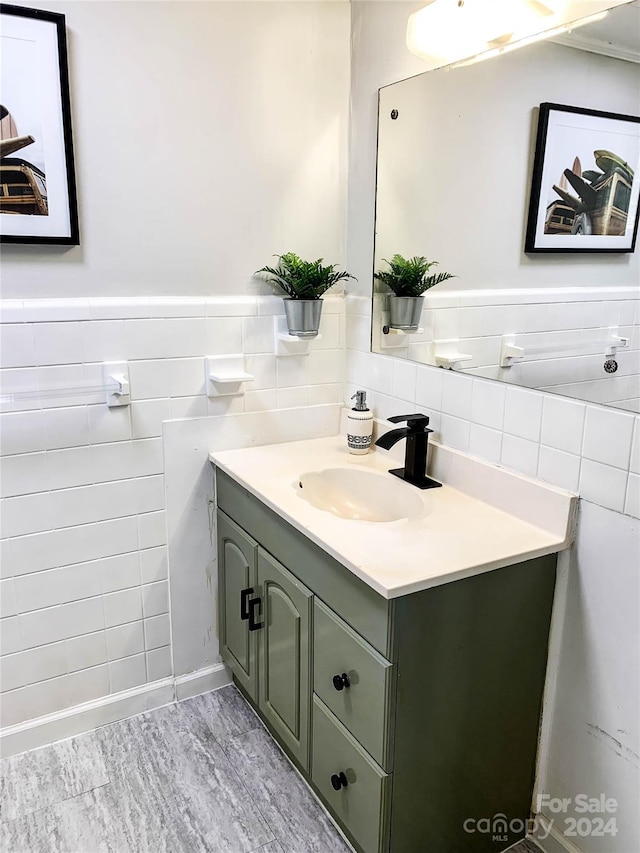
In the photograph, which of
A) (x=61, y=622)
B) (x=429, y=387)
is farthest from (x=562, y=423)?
(x=61, y=622)

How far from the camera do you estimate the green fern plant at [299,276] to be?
1864 mm

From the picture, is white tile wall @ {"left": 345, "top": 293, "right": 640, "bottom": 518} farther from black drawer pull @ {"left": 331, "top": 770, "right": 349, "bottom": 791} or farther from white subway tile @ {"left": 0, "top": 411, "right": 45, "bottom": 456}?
white subway tile @ {"left": 0, "top": 411, "right": 45, "bottom": 456}

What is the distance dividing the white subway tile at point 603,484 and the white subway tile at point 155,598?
1264mm

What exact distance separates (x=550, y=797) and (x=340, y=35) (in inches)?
83.6

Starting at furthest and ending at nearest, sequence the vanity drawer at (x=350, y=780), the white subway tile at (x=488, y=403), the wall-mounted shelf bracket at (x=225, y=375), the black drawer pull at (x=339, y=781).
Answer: the wall-mounted shelf bracket at (x=225, y=375) < the white subway tile at (x=488, y=403) < the black drawer pull at (x=339, y=781) < the vanity drawer at (x=350, y=780)

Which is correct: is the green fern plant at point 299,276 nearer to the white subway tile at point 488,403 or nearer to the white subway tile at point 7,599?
the white subway tile at point 488,403

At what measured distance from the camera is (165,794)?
171 centimetres

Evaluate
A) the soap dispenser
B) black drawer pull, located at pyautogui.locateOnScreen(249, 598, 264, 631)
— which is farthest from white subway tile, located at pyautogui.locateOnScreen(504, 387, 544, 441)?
black drawer pull, located at pyautogui.locateOnScreen(249, 598, 264, 631)

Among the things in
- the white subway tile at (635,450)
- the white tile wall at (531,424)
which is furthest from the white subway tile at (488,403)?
the white subway tile at (635,450)

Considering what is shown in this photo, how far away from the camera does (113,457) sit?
5.94ft

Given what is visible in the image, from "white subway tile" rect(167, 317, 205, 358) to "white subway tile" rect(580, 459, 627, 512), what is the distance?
1.09 m

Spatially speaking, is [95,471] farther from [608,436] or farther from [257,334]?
[608,436]

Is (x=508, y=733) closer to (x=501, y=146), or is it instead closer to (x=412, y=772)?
(x=412, y=772)

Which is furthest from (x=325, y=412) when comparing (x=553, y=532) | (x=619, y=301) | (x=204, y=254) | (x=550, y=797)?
(x=550, y=797)
